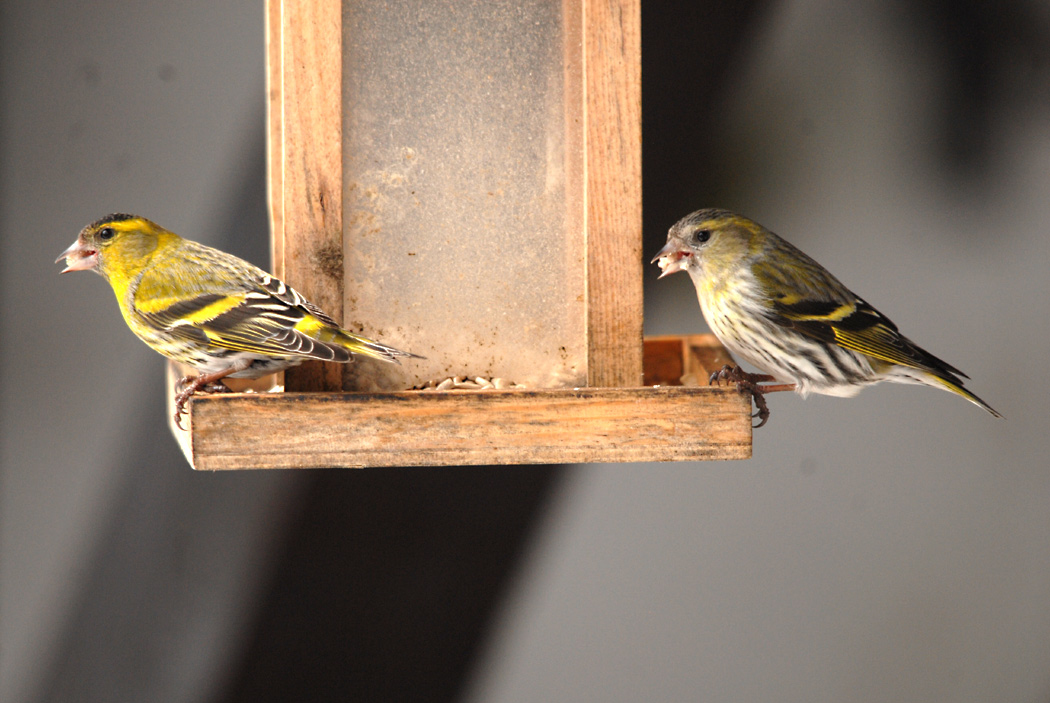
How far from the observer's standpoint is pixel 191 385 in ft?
5.03

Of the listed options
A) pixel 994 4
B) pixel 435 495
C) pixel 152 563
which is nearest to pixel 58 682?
pixel 152 563

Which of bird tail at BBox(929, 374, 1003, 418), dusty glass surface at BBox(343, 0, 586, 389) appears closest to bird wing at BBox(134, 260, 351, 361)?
dusty glass surface at BBox(343, 0, 586, 389)

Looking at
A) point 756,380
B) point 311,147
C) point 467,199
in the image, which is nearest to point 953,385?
point 756,380

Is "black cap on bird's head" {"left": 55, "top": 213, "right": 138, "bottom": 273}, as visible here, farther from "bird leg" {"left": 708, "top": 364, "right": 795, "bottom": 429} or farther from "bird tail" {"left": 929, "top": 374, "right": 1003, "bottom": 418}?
"bird tail" {"left": 929, "top": 374, "right": 1003, "bottom": 418}

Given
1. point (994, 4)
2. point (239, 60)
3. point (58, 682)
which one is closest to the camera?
point (58, 682)

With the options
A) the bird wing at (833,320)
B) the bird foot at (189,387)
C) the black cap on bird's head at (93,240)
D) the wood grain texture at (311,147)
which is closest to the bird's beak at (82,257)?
the black cap on bird's head at (93,240)

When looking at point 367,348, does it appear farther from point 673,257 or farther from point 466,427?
point 673,257

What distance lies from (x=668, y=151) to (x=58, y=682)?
5.78 ft

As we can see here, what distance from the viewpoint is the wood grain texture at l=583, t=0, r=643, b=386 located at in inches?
59.7

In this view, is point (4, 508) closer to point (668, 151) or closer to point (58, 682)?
point (58, 682)

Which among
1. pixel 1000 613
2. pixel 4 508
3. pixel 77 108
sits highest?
pixel 77 108

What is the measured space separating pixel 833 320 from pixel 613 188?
544 millimetres

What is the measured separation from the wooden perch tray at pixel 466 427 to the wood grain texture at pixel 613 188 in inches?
7.3

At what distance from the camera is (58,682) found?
223cm
